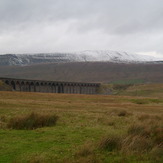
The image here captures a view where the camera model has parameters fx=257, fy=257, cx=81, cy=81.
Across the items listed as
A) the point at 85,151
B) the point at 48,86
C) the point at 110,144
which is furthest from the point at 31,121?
the point at 48,86

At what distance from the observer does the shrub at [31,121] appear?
1428 centimetres

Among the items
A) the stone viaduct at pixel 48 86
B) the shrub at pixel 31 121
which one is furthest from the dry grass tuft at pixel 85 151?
the stone viaduct at pixel 48 86

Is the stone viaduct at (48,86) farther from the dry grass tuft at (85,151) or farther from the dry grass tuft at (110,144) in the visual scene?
the dry grass tuft at (85,151)

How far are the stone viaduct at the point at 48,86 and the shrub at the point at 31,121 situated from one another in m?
76.2

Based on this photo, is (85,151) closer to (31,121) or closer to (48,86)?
(31,121)

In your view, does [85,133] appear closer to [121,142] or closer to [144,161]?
[121,142]

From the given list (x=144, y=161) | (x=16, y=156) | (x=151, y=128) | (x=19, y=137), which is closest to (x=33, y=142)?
(x=19, y=137)

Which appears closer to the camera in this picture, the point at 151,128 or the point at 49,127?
the point at 151,128

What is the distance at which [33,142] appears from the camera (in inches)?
433

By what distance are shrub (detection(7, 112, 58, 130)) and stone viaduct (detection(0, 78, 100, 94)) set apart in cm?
7624

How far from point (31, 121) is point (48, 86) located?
101m

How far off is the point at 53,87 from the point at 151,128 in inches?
4205

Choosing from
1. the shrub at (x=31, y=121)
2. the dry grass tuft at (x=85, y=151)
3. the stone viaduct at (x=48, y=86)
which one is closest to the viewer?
the dry grass tuft at (x=85, y=151)

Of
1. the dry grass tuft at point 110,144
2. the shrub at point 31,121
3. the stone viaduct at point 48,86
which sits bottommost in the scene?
the stone viaduct at point 48,86
